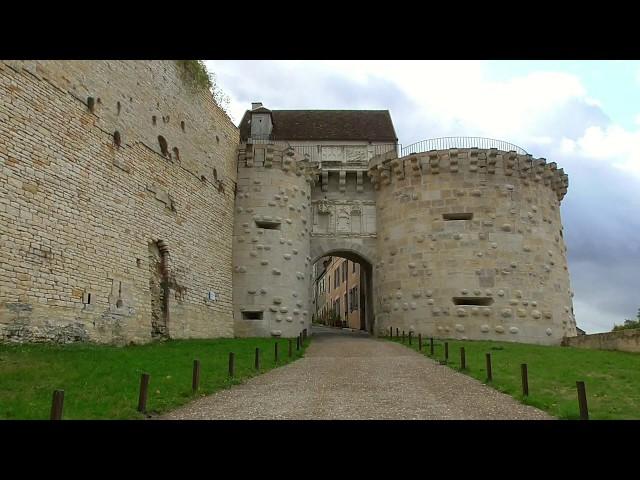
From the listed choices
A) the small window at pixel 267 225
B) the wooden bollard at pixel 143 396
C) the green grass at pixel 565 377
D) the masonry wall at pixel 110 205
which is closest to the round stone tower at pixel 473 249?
the small window at pixel 267 225

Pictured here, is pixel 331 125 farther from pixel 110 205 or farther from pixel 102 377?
pixel 102 377

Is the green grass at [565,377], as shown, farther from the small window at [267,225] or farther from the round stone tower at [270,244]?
the small window at [267,225]

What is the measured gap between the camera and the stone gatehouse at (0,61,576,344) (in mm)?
11594

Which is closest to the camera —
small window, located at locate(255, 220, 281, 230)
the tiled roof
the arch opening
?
small window, located at locate(255, 220, 281, 230)

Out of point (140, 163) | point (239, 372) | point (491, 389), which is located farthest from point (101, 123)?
point (491, 389)

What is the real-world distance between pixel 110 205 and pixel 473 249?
44.7 ft

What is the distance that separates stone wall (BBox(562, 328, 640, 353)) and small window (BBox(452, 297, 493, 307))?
138 inches

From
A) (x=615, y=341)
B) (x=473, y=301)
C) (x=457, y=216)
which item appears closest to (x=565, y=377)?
(x=615, y=341)

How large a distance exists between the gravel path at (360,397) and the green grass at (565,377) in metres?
0.38

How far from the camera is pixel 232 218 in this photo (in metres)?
21.6

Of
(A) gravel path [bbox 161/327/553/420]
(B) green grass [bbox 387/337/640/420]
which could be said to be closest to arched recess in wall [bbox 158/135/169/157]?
(A) gravel path [bbox 161/327/553/420]

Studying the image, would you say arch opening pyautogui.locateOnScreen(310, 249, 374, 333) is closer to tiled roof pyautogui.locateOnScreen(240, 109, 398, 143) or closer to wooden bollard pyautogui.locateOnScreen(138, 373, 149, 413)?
tiled roof pyautogui.locateOnScreen(240, 109, 398, 143)

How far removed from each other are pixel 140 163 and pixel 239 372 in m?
8.17
